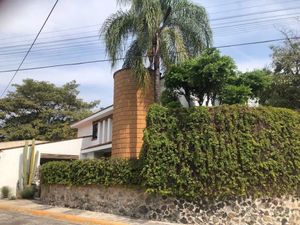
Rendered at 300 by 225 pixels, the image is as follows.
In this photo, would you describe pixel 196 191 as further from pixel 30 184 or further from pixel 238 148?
pixel 30 184

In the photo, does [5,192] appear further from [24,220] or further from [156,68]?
[156,68]

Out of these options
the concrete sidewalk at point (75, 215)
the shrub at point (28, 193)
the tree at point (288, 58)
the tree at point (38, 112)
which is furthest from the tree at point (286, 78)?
the tree at point (38, 112)

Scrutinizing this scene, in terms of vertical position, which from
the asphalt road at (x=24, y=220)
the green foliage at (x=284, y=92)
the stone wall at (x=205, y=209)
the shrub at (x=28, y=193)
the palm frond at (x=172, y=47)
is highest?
the palm frond at (x=172, y=47)

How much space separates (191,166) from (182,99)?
4653 millimetres

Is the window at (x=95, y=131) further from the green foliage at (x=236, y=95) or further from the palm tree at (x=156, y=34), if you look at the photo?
the green foliage at (x=236, y=95)

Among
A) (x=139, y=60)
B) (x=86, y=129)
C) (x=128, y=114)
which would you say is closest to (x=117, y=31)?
(x=139, y=60)

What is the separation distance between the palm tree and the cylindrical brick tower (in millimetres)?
933

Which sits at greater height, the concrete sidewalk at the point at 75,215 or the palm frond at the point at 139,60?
the palm frond at the point at 139,60

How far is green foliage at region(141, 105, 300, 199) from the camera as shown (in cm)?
1100

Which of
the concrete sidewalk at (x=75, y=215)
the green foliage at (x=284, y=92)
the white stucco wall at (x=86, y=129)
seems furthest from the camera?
the white stucco wall at (x=86, y=129)

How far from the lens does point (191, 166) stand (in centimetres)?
1126

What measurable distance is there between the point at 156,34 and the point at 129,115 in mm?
3593

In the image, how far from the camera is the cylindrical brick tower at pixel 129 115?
15547mm

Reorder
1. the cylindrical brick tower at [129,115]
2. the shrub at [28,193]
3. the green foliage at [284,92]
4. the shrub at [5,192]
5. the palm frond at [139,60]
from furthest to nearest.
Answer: the shrub at [5,192], the shrub at [28,193], the green foliage at [284,92], the cylindrical brick tower at [129,115], the palm frond at [139,60]
